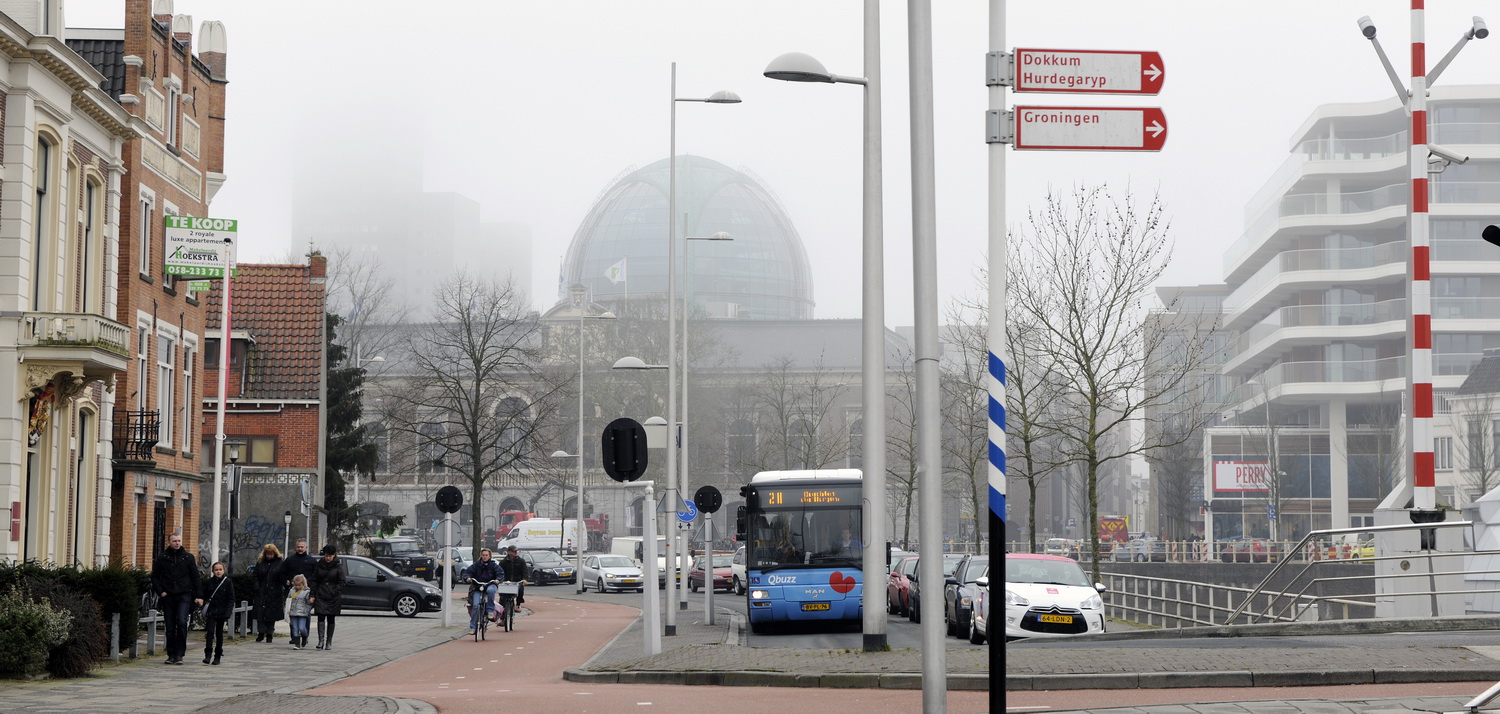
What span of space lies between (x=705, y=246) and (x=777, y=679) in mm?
104600

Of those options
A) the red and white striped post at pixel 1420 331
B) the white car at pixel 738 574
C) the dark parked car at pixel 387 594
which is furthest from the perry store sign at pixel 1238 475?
the red and white striped post at pixel 1420 331

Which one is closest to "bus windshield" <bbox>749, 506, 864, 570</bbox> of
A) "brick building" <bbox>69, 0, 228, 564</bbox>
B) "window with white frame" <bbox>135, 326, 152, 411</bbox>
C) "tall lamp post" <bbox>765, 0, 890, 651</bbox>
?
"tall lamp post" <bbox>765, 0, 890, 651</bbox>

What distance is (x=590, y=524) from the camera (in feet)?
321

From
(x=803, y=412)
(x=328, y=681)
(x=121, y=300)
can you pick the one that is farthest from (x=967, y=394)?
(x=328, y=681)

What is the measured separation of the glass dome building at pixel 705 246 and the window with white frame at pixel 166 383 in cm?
8365

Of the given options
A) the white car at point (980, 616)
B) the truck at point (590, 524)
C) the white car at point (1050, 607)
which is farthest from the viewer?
the truck at point (590, 524)

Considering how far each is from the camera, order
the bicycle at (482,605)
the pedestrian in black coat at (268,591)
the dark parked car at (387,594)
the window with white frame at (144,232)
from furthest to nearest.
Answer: the dark parked car at (387,594) → the window with white frame at (144,232) → the bicycle at (482,605) → the pedestrian in black coat at (268,591)

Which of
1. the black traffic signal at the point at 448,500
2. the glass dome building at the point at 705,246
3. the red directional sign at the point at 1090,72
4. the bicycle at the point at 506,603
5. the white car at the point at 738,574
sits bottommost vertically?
the white car at the point at 738,574

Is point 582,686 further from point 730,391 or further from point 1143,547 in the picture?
point 730,391

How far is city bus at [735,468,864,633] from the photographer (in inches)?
1117

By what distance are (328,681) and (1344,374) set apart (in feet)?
220

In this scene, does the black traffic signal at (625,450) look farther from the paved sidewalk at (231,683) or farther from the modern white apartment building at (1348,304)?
the modern white apartment building at (1348,304)

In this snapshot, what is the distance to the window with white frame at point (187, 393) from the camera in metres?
35.9

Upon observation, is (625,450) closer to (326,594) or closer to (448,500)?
(326,594)
